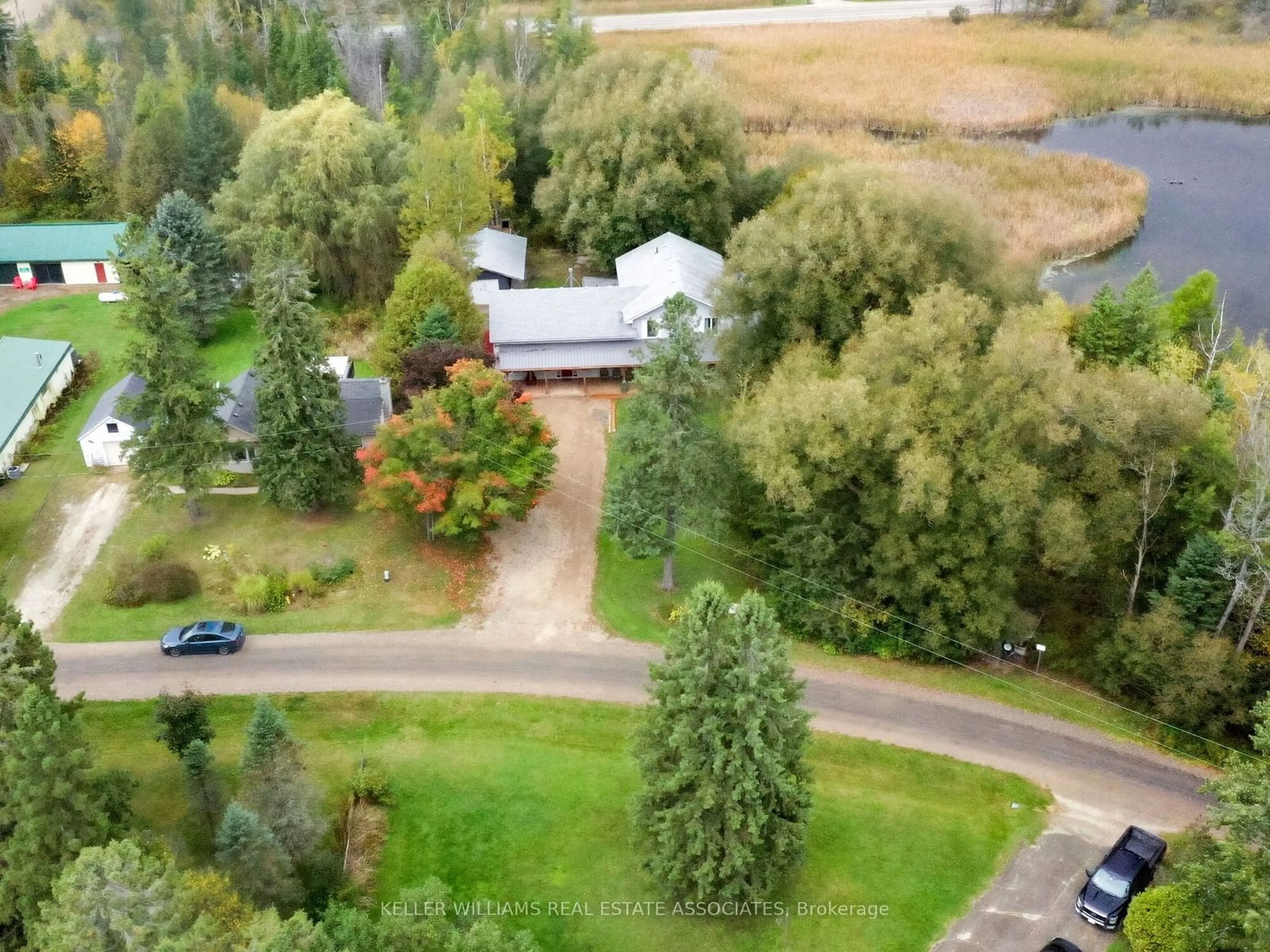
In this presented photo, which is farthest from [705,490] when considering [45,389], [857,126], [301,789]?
[857,126]

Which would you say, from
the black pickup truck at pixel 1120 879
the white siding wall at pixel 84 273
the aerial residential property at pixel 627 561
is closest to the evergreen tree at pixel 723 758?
the aerial residential property at pixel 627 561

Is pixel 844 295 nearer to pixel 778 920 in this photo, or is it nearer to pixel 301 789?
pixel 778 920

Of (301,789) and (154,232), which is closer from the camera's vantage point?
(301,789)

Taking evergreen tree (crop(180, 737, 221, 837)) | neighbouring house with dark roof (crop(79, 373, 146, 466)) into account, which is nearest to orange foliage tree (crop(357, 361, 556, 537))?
evergreen tree (crop(180, 737, 221, 837))

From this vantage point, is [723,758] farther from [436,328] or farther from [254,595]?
[436,328]

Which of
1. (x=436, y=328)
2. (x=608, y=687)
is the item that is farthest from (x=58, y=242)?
→ (x=608, y=687)

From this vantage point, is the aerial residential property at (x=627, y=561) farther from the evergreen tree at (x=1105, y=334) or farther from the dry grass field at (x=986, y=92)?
the dry grass field at (x=986, y=92)

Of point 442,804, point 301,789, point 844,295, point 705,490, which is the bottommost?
point 442,804
